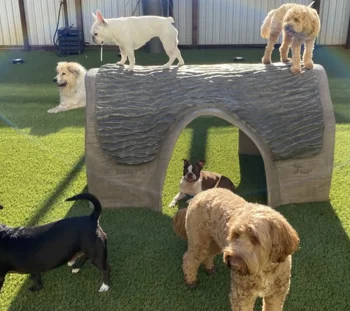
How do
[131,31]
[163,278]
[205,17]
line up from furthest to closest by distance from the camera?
[205,17] → [131,31] → [163,278]

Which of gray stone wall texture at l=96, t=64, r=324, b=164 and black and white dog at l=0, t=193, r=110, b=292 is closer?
black and white dog at l=0, t=193, r=110, b=292

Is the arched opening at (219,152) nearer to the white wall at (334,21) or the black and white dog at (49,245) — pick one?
the black and white dog at (49,245)

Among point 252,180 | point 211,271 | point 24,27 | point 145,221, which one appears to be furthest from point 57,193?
point 24,27

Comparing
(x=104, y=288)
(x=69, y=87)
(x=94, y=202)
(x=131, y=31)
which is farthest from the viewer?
(x=69, y=87)

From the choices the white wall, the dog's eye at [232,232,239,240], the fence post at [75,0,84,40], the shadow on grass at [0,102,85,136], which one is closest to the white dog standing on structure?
the dog's eye at [232,232,239,240]

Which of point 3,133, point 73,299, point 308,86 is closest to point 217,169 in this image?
point 308,86

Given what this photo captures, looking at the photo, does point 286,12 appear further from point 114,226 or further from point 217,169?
point 114,226

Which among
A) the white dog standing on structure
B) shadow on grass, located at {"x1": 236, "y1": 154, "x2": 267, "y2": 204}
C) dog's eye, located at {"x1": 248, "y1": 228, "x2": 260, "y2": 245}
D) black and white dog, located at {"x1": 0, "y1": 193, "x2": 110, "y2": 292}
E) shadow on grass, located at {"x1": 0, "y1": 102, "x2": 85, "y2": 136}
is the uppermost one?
the white dog standing on structure

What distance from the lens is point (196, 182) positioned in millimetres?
5043

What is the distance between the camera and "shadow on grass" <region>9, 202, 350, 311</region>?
142 inches

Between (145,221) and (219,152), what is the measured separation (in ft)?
7.35

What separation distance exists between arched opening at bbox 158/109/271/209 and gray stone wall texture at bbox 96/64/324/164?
0.09m

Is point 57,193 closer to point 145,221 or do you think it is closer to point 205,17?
point 145,221

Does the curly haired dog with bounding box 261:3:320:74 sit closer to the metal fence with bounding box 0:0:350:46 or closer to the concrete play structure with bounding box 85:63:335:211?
the concrete play structure with bounding box 85:63:335:211
